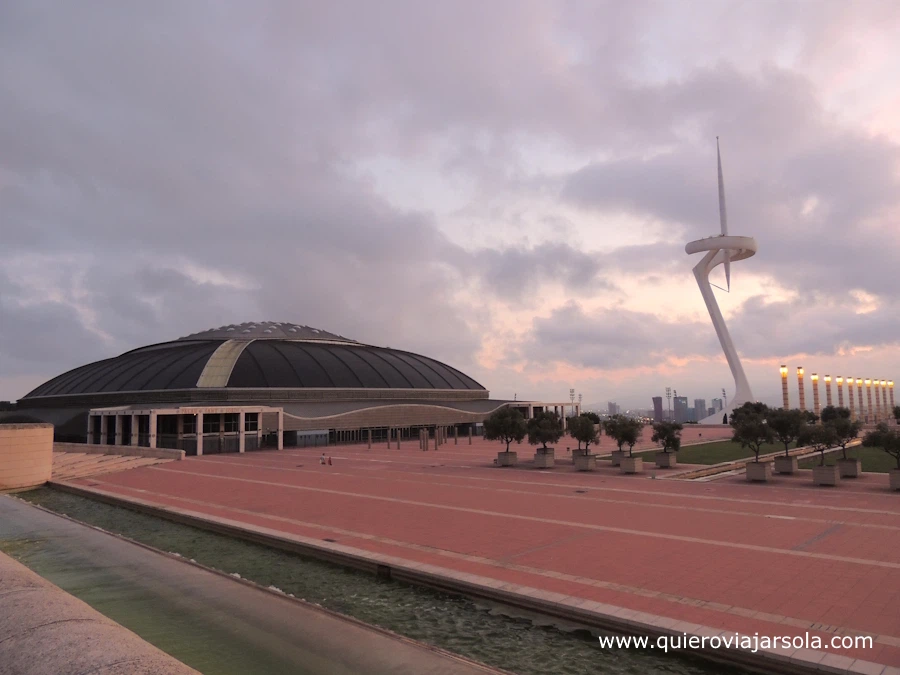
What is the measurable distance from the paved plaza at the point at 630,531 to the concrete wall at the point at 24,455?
2753mm

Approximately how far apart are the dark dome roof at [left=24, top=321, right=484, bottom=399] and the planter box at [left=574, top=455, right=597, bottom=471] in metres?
35.9

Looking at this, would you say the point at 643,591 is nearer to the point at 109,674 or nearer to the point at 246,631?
the point at 246,631

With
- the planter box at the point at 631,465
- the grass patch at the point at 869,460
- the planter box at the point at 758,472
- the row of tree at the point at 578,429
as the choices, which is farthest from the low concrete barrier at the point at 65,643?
the grass patch at the point at 869,460

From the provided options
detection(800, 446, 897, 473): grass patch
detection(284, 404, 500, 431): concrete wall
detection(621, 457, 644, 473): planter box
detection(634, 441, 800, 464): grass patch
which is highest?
detection(284, 404, 500, 431): concrete wall

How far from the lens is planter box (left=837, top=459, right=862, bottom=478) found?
23219 millimetres

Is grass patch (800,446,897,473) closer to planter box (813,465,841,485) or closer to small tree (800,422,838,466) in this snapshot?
small tree (800,422,838,466)

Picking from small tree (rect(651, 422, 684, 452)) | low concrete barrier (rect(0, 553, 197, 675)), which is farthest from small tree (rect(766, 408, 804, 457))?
low concrete barrier (rect(0, 553, 197, 675))

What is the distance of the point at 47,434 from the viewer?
96.3 feet

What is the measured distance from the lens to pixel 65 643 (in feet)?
16.2

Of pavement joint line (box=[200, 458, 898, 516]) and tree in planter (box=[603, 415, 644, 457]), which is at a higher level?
tree in planter (box=[603, 415, 644, 457])

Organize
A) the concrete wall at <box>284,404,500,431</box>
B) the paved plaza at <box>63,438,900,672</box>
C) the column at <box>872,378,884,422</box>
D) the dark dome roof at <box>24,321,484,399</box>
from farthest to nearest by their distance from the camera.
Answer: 1. the column at <box>872,378,884,422</box>
2. the dark dome roof at <box>24,321,484,399</box>
3. the concrete wall at <box>284,404,500,431</box>
4. the paved plaza at <box>63,438,900,672</box>

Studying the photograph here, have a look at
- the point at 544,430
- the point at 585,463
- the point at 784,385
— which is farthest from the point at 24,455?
the point at 784,385

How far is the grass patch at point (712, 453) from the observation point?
104 ft

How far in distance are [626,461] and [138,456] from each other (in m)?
30.4
